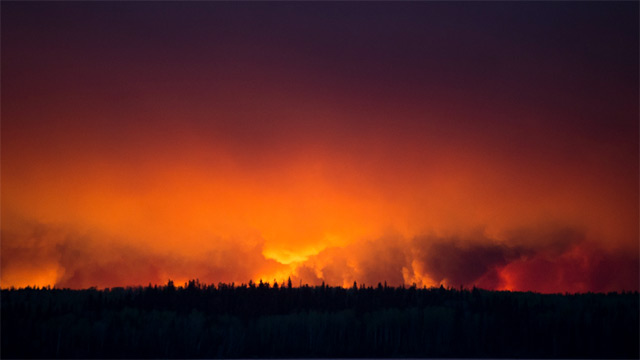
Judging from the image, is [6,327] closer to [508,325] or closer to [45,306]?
[45,306]

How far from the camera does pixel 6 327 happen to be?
206 feet

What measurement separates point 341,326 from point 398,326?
4542 millimetres

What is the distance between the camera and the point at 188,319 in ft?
212

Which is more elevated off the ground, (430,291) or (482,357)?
(430,291)

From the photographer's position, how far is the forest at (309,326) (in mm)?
62562

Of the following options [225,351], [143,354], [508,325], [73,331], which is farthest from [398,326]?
[73,331]

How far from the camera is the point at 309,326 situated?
213 feet

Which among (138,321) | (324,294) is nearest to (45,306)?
(138,321)

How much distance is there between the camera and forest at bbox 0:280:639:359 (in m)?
62.6

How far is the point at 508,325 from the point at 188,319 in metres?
25.2

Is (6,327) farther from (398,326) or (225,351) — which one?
(398,326)

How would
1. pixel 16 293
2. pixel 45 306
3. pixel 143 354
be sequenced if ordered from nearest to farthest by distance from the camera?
pixel 143 354 → pixel 45 306 → pixel 16 293

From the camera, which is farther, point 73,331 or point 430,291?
point 430,291

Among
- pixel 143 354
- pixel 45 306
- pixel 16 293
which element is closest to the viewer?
pixel 143 354
